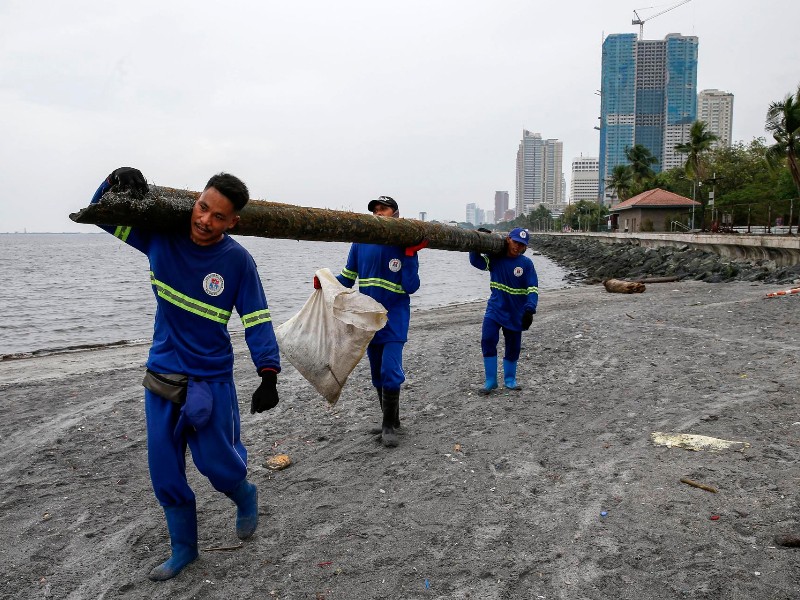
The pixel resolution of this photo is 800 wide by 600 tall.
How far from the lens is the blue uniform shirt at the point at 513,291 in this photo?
22.8 ft

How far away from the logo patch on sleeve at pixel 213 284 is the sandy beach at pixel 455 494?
1480 mm

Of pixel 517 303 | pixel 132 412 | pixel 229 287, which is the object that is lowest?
pixel 132 412

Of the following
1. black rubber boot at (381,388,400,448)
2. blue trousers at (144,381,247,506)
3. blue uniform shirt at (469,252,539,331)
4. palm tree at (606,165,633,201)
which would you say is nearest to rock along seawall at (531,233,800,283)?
blue uniform shirt at (469,252,539,331)

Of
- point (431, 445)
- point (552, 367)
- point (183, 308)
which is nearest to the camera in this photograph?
point (183, 308)

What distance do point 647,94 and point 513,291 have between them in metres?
176

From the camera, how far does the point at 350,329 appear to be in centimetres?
467

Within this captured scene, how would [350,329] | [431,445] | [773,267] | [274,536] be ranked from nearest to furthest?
[274,536] → [350,329] → [431,445] → [773,267]

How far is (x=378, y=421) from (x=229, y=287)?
3.23m

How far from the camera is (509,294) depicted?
699cm

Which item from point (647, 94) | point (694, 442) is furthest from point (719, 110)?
point (694, 442)

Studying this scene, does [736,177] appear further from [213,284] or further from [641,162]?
[213,284]

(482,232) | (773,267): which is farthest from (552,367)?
(773,267)

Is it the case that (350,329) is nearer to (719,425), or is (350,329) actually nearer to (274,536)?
(274,536)

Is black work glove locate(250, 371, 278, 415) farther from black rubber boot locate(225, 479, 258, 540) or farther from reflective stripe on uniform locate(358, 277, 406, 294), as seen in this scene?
reflective stripe on uniform locate(358, 277, 406, 294)
